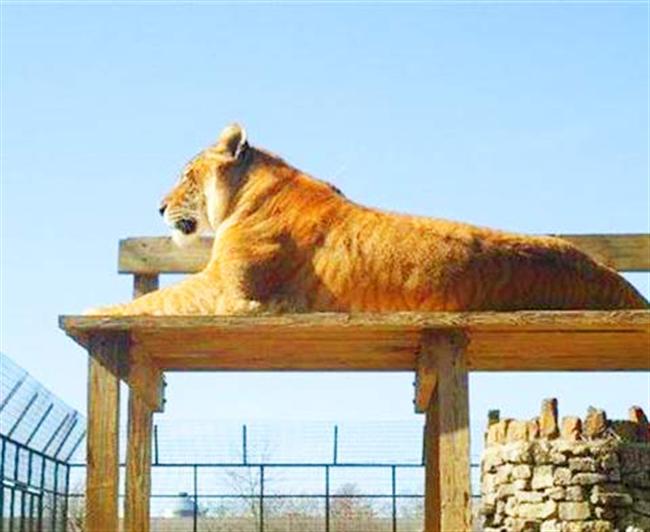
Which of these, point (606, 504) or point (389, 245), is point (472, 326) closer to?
point (389, 245)

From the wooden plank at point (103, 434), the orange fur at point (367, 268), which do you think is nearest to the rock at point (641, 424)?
the orange fur at point (367, 268)

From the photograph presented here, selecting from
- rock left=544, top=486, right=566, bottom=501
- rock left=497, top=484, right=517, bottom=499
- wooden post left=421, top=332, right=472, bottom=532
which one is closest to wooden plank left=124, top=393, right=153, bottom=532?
wooden post left=421, top=332, right=472, bottom=532

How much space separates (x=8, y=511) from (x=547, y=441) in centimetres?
628

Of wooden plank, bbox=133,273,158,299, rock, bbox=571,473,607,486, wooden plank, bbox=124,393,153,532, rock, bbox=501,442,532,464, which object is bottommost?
wooden plank, bbox=124,393,153,532

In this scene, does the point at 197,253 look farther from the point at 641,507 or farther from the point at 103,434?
the point at 641,507

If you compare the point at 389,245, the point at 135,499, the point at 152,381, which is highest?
the point at 389,245

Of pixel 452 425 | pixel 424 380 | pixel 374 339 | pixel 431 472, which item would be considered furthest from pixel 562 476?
pixel 452 425

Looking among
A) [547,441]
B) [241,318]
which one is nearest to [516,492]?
[547,441]

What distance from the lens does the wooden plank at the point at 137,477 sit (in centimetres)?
618

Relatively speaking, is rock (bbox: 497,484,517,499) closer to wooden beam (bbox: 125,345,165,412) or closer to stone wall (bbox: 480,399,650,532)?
stone wall (bbox: 480,399,650,532)

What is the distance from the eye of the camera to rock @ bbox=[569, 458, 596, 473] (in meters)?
12.1

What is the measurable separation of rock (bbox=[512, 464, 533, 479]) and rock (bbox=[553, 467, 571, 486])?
26cm

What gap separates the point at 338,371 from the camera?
23.2ft

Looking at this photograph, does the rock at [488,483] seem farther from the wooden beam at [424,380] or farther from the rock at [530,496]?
the wooden beam at [424,380]
